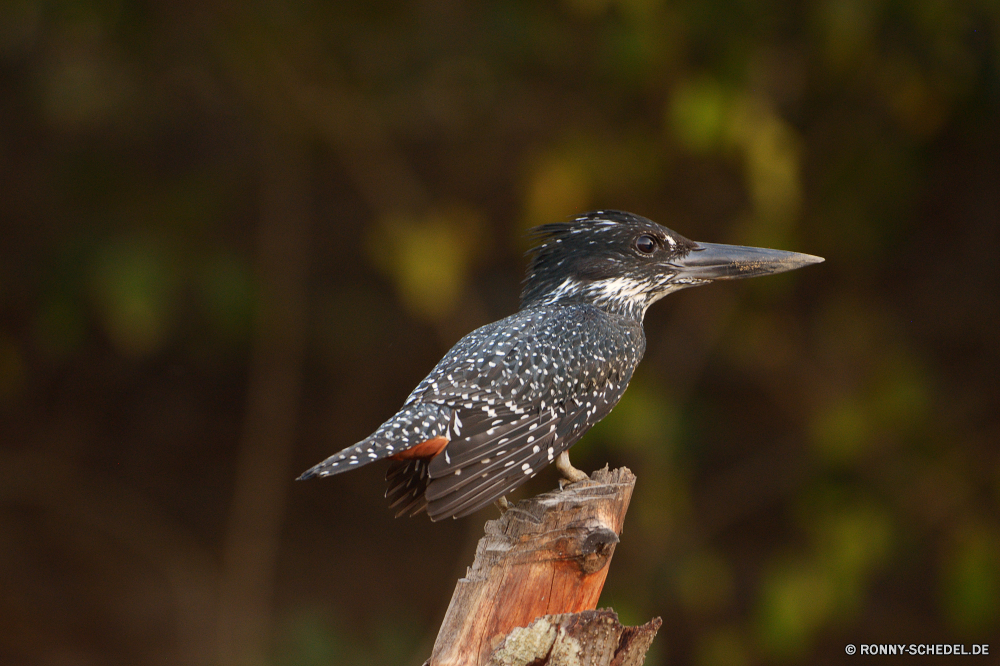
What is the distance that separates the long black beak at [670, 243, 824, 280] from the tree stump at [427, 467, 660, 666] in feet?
3.14

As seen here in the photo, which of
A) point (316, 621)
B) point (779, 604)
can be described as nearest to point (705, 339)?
point (779, 604)

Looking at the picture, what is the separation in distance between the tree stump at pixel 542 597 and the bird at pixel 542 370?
154 millimetres

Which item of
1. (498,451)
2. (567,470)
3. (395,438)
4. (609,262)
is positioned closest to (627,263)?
(609,262)

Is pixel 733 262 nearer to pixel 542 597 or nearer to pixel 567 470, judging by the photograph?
pixel 567 470

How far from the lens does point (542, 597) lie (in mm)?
2467

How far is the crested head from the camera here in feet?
10.5

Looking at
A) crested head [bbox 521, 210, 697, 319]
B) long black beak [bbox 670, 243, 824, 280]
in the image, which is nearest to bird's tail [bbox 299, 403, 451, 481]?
crested head [bbox 521, 210, 697, 319]

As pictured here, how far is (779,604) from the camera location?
4918 mm

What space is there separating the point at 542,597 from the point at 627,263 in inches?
47.6

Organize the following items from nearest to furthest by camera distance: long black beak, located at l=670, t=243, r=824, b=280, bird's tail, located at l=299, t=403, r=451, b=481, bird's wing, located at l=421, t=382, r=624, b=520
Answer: bird's tail, located at l=299, t=403, r=451, b=481, bird's wing, located at l=421, t=382, r=624, b=520, long black beak, located at l=670, t=243, r=824, b=280

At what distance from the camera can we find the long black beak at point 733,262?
3.17m

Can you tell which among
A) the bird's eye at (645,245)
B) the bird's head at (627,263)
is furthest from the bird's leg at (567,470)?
the bird's eye at (645,245)

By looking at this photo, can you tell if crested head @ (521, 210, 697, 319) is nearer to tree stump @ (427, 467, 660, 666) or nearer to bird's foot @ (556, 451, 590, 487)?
bird's foot @ (556, 451, 590, 487)

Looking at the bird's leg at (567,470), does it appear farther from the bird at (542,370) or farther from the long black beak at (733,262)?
the long black beak at (733,262)
